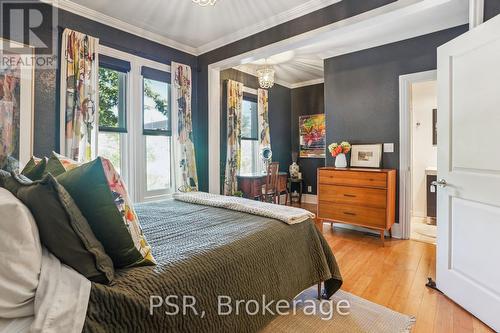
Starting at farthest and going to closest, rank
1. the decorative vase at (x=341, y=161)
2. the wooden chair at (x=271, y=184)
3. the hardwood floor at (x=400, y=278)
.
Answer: the wooden chair at (x=271, y=184) → the decorative vase at (x=341, y=161) → the hardwood floor at (x=400, y=278)

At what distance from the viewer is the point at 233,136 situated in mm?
4445

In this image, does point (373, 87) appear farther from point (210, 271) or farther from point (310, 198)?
point (210, 271)

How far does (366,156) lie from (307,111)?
2338mm

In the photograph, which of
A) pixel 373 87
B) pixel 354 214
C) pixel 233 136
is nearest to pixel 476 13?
pixel 373 87

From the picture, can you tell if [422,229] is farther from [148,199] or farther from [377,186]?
[148,199]

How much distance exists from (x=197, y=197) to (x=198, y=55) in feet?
8.23

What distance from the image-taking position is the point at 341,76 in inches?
156

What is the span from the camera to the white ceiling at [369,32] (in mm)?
2322

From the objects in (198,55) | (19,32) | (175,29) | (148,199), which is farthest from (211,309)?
(198,55)

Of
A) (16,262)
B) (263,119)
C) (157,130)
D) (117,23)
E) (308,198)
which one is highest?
(117,23)

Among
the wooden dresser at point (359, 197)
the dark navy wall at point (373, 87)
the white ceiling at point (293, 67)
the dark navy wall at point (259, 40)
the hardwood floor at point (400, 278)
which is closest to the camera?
the hardwood floor at point (400, 278)

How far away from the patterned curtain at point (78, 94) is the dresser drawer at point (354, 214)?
2.93 metres

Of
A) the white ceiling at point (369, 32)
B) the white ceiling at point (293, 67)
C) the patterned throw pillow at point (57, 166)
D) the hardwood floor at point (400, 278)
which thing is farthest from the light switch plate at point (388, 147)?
the patterned throw pillow at point (57, 166)

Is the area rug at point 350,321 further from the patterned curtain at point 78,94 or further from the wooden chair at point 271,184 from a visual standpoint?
the wooden chair at point 271,184
